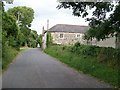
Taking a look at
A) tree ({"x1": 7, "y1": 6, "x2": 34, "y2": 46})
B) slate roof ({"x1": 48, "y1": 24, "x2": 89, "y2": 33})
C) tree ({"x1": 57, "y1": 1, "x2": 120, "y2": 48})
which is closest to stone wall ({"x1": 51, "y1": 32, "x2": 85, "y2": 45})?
slate roof ({"x1": 48, "y1": 24, "x2": 89, "y2": 33})

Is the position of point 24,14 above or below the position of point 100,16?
above

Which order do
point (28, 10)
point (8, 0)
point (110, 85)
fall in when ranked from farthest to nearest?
point (28, 10)
point (8, 0)
point (110, 85)

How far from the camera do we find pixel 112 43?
124ft

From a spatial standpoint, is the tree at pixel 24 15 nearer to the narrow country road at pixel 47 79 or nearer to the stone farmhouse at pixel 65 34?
the stone farmhouse at pixel 65 34

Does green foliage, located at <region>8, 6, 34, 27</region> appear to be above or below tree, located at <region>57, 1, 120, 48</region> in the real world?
above

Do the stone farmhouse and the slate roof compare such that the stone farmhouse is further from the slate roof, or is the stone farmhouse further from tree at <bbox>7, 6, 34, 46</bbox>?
tree at <bbox>7, 6, 34, 46</bbox>

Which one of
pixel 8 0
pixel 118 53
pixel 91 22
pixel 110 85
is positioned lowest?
pixel 110 85

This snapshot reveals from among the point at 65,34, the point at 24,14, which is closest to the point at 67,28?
the point at 65,34

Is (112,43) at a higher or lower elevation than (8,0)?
lower

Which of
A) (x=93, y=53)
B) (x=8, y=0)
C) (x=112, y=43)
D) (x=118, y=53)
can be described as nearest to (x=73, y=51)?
(x=112, y=43)

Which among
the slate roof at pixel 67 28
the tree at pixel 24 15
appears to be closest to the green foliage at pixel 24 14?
the tree at pixel 24 15

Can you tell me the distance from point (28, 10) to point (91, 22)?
77.0m

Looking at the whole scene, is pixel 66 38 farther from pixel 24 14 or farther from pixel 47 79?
pixel 47 79

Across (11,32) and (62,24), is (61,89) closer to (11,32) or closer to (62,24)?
(11,32)
